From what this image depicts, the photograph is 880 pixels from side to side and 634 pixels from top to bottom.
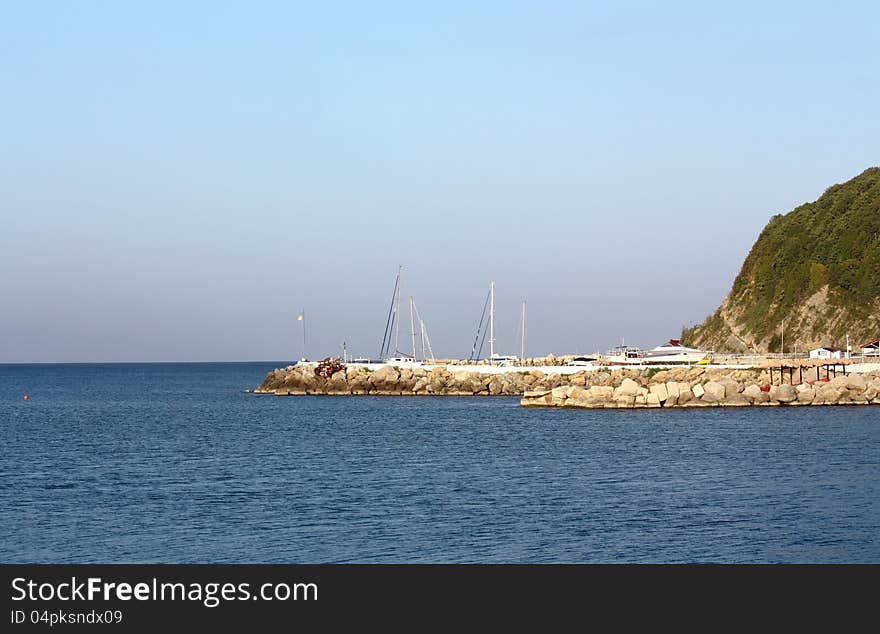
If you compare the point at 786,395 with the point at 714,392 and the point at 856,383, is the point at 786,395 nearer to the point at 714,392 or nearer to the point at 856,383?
the point at 714,392

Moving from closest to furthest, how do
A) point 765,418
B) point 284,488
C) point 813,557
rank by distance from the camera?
point 813,557
point 284,488
point 765,418

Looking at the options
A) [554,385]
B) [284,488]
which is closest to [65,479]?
[284,488]

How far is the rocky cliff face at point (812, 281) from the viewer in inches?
4843

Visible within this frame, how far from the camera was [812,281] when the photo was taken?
128750 millimetres

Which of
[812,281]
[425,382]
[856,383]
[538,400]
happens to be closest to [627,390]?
[538,400]

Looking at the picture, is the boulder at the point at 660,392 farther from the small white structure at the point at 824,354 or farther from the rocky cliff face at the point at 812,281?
the rocky cliff face at the point at 812,281

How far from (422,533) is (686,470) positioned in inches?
768

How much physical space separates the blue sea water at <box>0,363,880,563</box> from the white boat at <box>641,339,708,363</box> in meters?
36.5

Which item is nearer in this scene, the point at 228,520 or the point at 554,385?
the point at 228,520

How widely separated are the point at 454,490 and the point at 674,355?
304 feet

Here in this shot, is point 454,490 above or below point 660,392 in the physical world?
below
